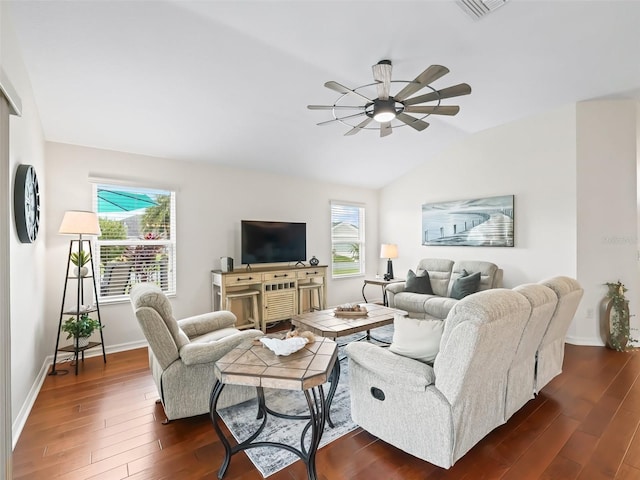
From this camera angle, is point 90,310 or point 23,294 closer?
point 23,294

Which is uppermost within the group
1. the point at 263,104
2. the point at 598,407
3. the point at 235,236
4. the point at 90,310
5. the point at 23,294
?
the point at 263,104

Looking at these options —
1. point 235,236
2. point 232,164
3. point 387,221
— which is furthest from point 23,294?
point 387,221

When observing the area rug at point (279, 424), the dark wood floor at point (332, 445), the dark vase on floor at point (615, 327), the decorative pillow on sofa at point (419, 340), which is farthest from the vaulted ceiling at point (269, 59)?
the area rug at point (279, 424)

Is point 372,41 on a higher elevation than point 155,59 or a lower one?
higher

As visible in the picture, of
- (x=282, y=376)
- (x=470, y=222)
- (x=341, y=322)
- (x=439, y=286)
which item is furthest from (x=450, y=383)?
(x=470, y=222)

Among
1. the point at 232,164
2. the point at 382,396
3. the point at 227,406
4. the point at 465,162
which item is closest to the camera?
the point at 382,396

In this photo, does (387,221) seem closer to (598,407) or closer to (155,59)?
(598,407)

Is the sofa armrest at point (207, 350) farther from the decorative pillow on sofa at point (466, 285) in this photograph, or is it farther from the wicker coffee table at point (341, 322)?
the decorative pillow on sofa at point (466, 285)

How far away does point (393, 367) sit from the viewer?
1.89 metres

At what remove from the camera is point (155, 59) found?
2.67m

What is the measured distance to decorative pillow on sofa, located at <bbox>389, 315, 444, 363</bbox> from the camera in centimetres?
197

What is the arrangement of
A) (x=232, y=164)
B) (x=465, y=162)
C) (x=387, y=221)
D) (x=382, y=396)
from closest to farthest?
(x=382, y=396) → (x=232, y=164) → (x=465, y=162) → (x=387, y=221)

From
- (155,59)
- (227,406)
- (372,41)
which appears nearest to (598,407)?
(227,406)

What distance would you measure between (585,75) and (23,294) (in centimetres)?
582
